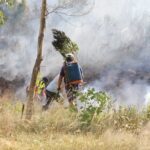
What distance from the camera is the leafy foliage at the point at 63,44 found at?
1070 centimetres

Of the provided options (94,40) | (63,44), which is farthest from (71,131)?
(94,40)

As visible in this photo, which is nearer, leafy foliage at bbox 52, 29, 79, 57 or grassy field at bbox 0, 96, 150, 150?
grassy field at bbox 0, 96, 150, 150

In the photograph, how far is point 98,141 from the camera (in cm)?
734

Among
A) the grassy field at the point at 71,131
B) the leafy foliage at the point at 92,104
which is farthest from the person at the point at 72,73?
the leafy foliage at the point at 92,104

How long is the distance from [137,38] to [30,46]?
5.00 meters

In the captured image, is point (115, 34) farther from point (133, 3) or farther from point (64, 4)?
point (64, 4)

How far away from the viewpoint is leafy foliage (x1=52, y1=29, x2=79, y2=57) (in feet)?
35.1

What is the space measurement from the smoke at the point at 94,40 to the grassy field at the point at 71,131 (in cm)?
1429

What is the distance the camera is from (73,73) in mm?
10250

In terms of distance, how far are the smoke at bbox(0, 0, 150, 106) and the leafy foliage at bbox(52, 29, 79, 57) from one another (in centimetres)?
1009

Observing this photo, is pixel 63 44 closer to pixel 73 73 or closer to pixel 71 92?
pixel 73 73

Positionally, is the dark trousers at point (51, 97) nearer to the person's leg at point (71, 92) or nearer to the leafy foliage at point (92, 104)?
the person's leg at point (71, 92)

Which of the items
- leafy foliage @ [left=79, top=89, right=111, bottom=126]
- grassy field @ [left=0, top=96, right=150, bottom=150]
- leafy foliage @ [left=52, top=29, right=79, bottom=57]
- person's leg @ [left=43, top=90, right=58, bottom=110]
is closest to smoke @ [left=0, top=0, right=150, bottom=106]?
leafy foliage @ [left=52, top=29, right=79, bottom=57]

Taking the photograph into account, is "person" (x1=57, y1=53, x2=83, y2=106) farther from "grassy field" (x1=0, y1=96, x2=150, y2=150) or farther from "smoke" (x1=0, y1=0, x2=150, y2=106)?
"smoke" (x1=0, y1=0, x2=150, y2=106)
